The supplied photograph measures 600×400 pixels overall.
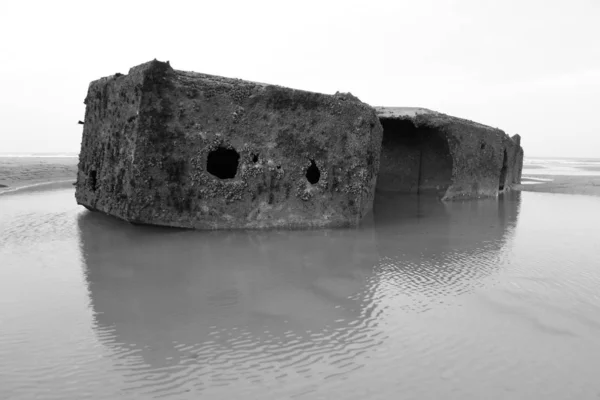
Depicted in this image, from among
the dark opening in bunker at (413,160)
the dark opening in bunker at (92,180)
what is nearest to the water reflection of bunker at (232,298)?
the dark opening in bunker at (92,180)

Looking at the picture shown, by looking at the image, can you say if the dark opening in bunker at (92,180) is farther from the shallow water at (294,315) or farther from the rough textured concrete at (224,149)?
the shallow water at (294,315)

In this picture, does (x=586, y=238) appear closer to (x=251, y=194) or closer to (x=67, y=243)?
(x=251, y=194)

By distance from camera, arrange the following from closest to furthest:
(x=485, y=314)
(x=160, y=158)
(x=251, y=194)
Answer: (x=485, y=314), (x=160, y=158), (x=251, y=194)

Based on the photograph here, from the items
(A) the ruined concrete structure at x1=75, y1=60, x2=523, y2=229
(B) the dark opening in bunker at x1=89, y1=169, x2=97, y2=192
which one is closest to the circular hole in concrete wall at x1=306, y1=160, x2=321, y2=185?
(A) the ruined concrete structure at x1=75, y1=60, x2=523, y2=229

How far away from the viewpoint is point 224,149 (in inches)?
260

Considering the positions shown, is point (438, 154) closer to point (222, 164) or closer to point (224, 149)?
point (222, 164)

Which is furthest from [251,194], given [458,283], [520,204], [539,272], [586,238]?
[520,204]

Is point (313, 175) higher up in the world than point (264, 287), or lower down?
higher up

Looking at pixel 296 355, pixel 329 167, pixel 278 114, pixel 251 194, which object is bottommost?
pixel 296 355

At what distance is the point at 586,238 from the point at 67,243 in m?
7.16

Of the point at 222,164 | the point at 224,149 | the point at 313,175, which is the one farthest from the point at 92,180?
the point at 313,175

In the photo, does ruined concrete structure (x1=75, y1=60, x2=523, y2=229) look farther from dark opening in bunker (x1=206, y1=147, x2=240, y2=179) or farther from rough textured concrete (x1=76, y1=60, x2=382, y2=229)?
dark opening in bunker (x1=206, y1=147, x2=240, y2=179)

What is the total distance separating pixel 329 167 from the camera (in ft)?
22.6

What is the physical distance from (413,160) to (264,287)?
884 cm
